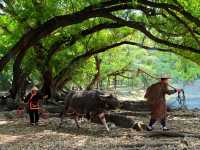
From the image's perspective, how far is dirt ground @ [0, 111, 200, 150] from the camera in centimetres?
1145

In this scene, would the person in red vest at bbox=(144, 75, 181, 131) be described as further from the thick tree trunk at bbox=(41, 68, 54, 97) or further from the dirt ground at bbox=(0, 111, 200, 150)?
the thick tree trunk at bbox=(41, 68, 54, 97)

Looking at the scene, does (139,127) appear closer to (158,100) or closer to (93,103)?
(158,100)

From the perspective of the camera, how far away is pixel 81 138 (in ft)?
43.3

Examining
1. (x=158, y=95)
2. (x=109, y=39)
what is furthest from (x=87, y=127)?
(x=109, y=39)

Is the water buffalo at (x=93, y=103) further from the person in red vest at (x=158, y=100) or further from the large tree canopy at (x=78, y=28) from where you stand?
the large tree canopy at (x=78, y=28)

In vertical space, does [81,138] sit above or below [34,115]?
below

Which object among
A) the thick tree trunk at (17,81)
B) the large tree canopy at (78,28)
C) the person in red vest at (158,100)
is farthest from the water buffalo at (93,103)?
the thick tree trunk at (17,81)

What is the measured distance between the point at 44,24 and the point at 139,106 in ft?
26.2

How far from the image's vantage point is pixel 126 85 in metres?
65.4

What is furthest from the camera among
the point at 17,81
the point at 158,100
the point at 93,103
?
the point at 17,81

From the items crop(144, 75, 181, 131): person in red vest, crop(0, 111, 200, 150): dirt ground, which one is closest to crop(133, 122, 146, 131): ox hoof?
crop(144, 75, 181, 131): person in red vest

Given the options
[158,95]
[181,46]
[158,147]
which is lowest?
[158,147]

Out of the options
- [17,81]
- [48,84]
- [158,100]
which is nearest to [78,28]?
[48,84]

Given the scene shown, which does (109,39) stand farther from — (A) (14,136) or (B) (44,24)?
(A) (14,136)
